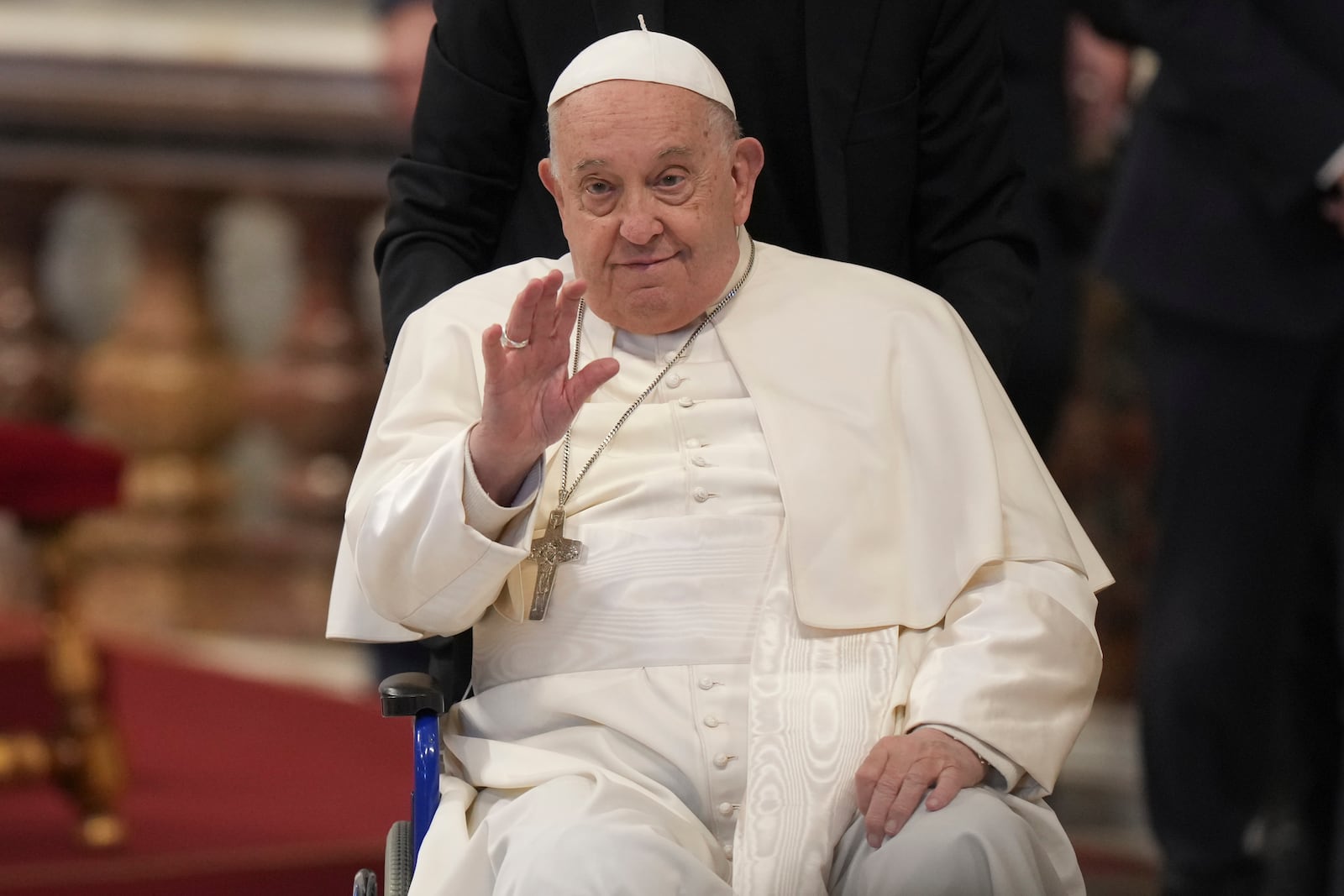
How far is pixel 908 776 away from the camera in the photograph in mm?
2600

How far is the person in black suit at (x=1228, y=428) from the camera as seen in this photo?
430 centimetres

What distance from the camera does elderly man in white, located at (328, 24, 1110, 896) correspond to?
263 centimetres

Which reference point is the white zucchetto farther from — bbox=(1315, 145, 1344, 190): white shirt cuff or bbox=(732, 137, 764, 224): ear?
bbox=(1315, 145, 1344, 190): white shirt cuff

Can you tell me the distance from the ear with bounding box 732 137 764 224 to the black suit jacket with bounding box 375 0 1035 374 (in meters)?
0.27

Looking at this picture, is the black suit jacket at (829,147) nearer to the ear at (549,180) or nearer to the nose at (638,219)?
the ear at (549,180)

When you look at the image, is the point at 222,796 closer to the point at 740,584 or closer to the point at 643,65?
the point at 740,584

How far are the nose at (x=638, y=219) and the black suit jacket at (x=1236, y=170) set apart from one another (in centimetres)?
177

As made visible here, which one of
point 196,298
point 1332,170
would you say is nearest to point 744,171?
point 1332,170

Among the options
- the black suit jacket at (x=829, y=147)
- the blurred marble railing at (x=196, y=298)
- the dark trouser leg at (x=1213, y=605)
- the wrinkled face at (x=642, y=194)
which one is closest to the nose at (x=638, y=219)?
the wrinkled face at (x=642, y=194)

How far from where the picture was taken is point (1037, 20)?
445 centimetres

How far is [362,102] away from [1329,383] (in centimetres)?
344

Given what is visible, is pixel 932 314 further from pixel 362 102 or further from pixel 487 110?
pixel 362 102

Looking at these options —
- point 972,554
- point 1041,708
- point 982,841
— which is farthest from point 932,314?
point 982,841

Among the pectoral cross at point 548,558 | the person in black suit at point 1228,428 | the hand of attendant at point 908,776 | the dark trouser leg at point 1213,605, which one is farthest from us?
the dark trouser leg at point 1213,605
